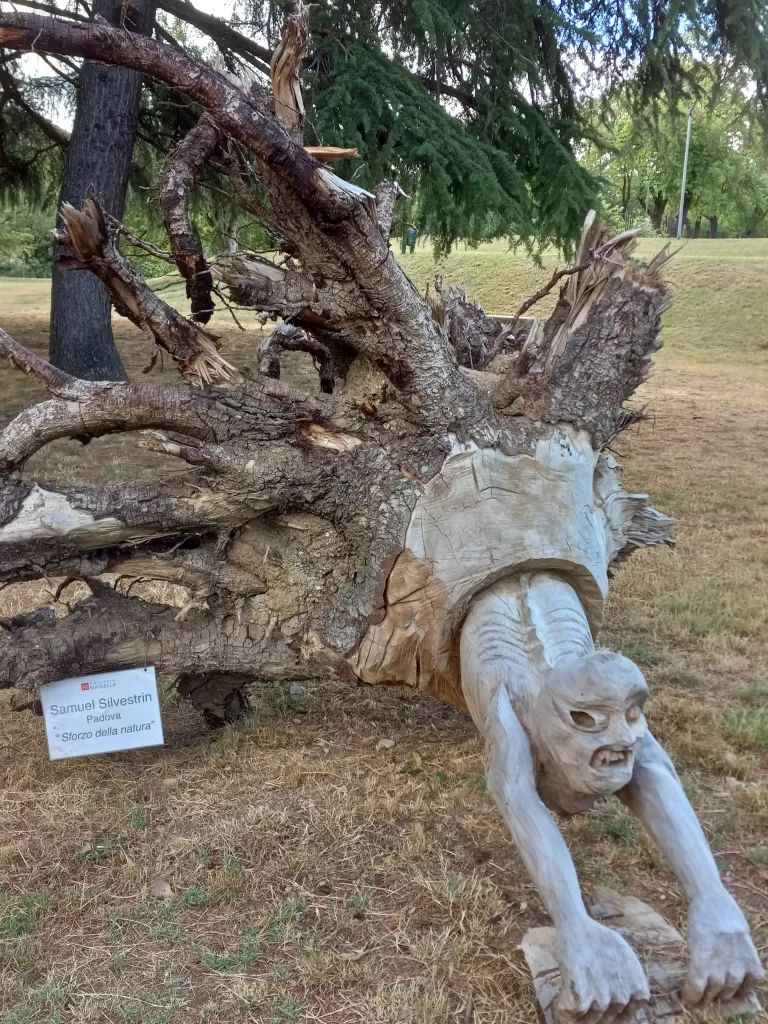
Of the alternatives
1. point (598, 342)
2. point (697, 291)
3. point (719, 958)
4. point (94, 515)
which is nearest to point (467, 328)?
point (598, 342)

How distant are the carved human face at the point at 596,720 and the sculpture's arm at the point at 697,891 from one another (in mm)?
79

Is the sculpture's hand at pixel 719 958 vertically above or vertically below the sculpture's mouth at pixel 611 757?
below

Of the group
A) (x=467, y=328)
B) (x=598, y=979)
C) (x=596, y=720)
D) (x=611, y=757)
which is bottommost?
(x=598, y=979)

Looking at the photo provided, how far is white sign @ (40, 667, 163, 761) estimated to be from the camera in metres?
3.07

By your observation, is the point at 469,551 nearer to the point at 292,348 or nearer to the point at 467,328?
the point at 292,348

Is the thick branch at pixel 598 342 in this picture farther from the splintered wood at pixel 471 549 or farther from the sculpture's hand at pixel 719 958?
the sculpture's hand at pixel 719 958

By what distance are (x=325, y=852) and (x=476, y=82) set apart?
24.1 feet

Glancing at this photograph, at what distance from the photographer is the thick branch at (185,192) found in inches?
118

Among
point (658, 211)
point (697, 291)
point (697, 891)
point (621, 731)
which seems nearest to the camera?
point (697, 891)

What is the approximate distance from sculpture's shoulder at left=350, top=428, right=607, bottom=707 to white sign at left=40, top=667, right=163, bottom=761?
2.60 ft

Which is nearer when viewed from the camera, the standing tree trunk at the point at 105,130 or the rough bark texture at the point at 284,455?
the rough bark texture at the point at 284,455

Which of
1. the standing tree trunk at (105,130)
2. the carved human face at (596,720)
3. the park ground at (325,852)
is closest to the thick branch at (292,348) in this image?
the park ground at (325,852)

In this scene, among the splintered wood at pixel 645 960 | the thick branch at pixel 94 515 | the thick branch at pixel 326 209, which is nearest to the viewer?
the splintered wood at pixel 645 960

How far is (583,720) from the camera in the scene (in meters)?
2.11
